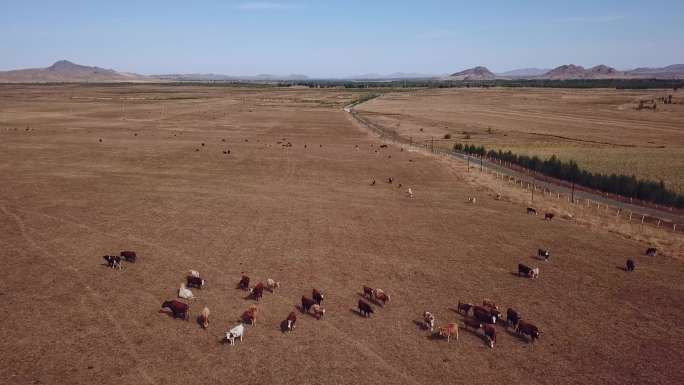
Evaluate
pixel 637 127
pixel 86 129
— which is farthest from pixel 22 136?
pixel 637 127

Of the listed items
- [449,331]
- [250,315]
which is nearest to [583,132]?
[449,331]

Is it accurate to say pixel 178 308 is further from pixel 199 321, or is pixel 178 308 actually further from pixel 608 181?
pixel 608 181

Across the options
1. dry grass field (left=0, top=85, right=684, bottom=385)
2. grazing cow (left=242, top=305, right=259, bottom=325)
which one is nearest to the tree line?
dry grass field (left=0, top=85, right=684, bottom=385)

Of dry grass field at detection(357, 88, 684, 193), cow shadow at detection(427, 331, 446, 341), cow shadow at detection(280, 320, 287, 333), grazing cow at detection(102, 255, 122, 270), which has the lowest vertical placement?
cow shadow at detection(427, 331, 446, 341)

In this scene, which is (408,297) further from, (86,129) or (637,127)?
(637,127)

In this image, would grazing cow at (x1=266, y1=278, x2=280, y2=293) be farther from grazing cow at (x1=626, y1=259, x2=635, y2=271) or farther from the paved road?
the paved road

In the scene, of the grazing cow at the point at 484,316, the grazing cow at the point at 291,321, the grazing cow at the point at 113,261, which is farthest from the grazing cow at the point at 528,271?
the grazing cow at the point at 113,261

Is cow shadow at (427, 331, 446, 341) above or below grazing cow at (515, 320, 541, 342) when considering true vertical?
below
